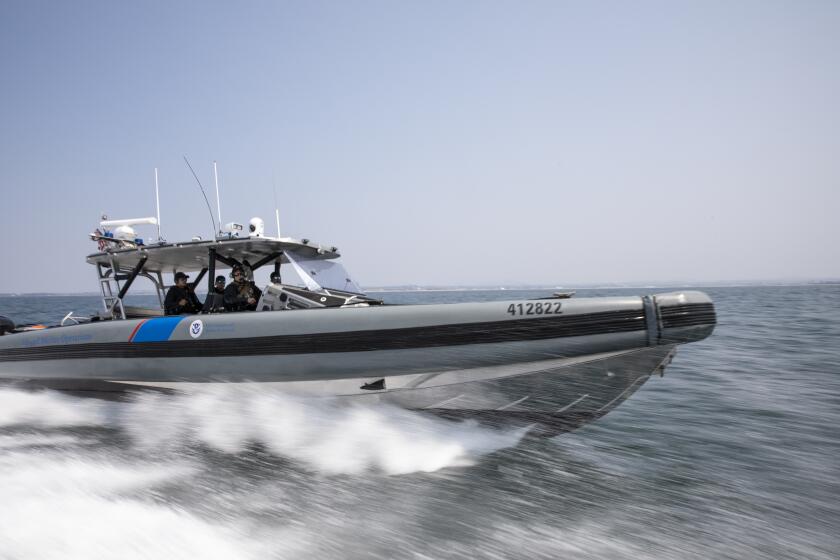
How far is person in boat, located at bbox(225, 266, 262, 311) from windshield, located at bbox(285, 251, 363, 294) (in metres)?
0.50

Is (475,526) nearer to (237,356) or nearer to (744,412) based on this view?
(237,356)

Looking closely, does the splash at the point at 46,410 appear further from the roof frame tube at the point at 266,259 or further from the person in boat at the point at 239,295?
the roof frame tube at the point at 266,259

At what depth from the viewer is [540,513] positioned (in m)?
2.91

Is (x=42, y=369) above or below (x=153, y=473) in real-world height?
above

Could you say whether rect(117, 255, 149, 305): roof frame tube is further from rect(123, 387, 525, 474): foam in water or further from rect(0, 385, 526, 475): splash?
rect(123, 387, 525, 474): foam in water

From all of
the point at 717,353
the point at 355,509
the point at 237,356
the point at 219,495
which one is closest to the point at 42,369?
the point at 237,356

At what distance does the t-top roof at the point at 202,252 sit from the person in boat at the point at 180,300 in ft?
1.06

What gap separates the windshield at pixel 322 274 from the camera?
5.09m

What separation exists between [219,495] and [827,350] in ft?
29.0

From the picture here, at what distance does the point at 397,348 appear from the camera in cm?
365

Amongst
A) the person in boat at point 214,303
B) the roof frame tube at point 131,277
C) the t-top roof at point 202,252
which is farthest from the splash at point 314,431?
the roof frame tube at point 131,277

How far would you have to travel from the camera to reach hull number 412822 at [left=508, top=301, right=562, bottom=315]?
340 cm

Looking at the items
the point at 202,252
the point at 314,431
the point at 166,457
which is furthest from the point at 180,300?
the point at 314,431

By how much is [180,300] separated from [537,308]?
3.95 meters
